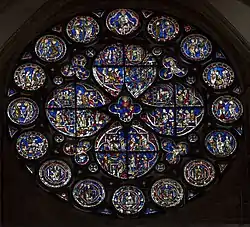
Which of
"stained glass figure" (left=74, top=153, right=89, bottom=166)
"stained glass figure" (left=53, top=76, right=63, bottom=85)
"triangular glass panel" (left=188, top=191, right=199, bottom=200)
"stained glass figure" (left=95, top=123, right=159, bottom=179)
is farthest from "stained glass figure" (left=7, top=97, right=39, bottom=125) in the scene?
"triangular glass panel" (left=188, top=191, right=199, bottom=200)

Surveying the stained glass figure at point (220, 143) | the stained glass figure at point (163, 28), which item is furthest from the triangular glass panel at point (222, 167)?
the stained glass figure at point (163, 28)

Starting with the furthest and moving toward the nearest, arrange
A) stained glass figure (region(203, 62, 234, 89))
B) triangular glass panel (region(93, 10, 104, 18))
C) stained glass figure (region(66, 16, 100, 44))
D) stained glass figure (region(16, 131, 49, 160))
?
triangular glass panel (region(93, 10, 104, 18)) → stained glass figure (region(66, 16, 100, 44)) → stained glass figure (region(203, 62, 234, 89)) → stained glass figure (region(16, 131, 49, 160))

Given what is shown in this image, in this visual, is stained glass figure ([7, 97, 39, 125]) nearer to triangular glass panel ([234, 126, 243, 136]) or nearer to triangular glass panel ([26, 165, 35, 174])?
triangular glass panel ([26, 165, 35, 174])

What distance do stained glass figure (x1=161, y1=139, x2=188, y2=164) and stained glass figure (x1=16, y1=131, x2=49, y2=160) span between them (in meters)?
1.59

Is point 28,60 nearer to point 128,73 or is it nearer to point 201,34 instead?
point 128,73

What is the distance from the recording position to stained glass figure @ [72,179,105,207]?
13430 millimetres

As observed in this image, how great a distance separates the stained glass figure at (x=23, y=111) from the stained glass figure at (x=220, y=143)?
7.62ft

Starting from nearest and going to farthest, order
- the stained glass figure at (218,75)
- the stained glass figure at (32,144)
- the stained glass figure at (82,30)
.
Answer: the stained glass figure at (32,144) → the stained glass figure at (218,75) → the stained glass figure at (82,30)

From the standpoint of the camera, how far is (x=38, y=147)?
13.5 metres

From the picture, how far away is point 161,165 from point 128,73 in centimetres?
133

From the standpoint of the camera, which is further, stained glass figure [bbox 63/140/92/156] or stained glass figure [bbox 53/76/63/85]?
stained glass figure [bbox 53/76/63/85]

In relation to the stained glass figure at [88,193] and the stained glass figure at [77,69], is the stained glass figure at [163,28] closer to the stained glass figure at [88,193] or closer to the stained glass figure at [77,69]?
the stained glass figure at [77,69]

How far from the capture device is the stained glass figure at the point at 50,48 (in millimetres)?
13828
